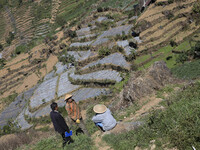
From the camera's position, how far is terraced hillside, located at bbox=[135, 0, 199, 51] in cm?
1711

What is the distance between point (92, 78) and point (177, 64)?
23.3 feet

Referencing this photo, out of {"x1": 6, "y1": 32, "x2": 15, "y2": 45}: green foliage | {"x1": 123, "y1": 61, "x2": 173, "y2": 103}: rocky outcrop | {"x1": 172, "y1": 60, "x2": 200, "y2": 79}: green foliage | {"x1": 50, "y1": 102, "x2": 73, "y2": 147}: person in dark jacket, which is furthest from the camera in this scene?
{"x1": 6, "y1": 32, "x2": 15, "y2": 45}: green foliage

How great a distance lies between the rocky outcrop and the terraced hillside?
23.8 ft

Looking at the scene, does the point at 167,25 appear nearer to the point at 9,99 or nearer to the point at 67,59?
the point at 67,59

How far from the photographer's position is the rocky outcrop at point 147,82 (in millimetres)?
9164

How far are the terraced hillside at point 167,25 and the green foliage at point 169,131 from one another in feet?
38.9

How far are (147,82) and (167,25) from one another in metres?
11.5

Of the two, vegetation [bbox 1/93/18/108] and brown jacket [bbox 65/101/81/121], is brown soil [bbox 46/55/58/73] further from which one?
brown jacket [bbox 65/101/81/121]

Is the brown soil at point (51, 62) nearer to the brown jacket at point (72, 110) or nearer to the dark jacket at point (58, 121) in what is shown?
the brown jacket at point (72, 110)

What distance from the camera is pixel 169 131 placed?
4578 mm

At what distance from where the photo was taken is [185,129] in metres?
4.33

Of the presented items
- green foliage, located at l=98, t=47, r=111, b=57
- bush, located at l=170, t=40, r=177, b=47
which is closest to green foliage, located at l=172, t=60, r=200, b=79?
bush, located at l=170, t=40, r=177, b=47

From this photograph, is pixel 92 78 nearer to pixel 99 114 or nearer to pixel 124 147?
pixel 99 114

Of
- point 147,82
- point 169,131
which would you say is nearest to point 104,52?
point 147,82
